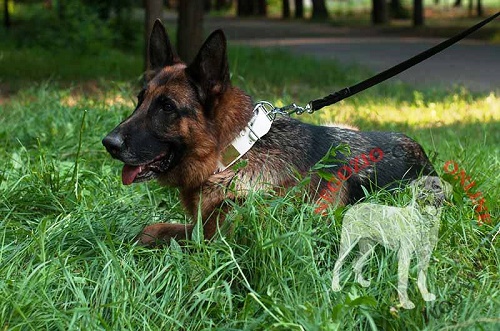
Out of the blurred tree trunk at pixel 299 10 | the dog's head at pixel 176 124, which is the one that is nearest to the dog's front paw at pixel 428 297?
the dog's head at pixel 176 124

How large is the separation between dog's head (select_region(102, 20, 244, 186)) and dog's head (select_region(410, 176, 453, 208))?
1.17m

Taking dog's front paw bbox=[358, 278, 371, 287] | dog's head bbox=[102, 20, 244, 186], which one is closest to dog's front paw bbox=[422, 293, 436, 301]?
dog's front paw bbox=[358, 278, 371, 287]

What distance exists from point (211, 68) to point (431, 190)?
148cm

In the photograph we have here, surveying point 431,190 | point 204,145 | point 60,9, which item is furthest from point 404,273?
point 60,9

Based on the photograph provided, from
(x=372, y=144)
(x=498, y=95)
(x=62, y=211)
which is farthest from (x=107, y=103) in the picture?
(x=498, y=95)

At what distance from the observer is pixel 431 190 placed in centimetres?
491

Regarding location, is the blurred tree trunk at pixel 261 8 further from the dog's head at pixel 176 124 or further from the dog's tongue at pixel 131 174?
the dog's tongue at pixel 131 174

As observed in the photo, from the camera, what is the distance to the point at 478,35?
2473cm

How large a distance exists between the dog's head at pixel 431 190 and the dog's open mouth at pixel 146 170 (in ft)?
4.46

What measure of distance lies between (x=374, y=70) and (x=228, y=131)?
11407 mm

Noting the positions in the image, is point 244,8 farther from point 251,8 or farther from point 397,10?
point 397,10

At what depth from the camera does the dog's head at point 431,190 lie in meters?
4.68

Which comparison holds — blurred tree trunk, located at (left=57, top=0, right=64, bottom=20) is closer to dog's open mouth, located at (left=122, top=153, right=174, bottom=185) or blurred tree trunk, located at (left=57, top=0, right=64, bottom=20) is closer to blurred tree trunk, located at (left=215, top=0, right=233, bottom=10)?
dog's open mouth, located at (left=122, top=153, right=174, bottom=185)

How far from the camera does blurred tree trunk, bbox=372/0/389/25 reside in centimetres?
3588
